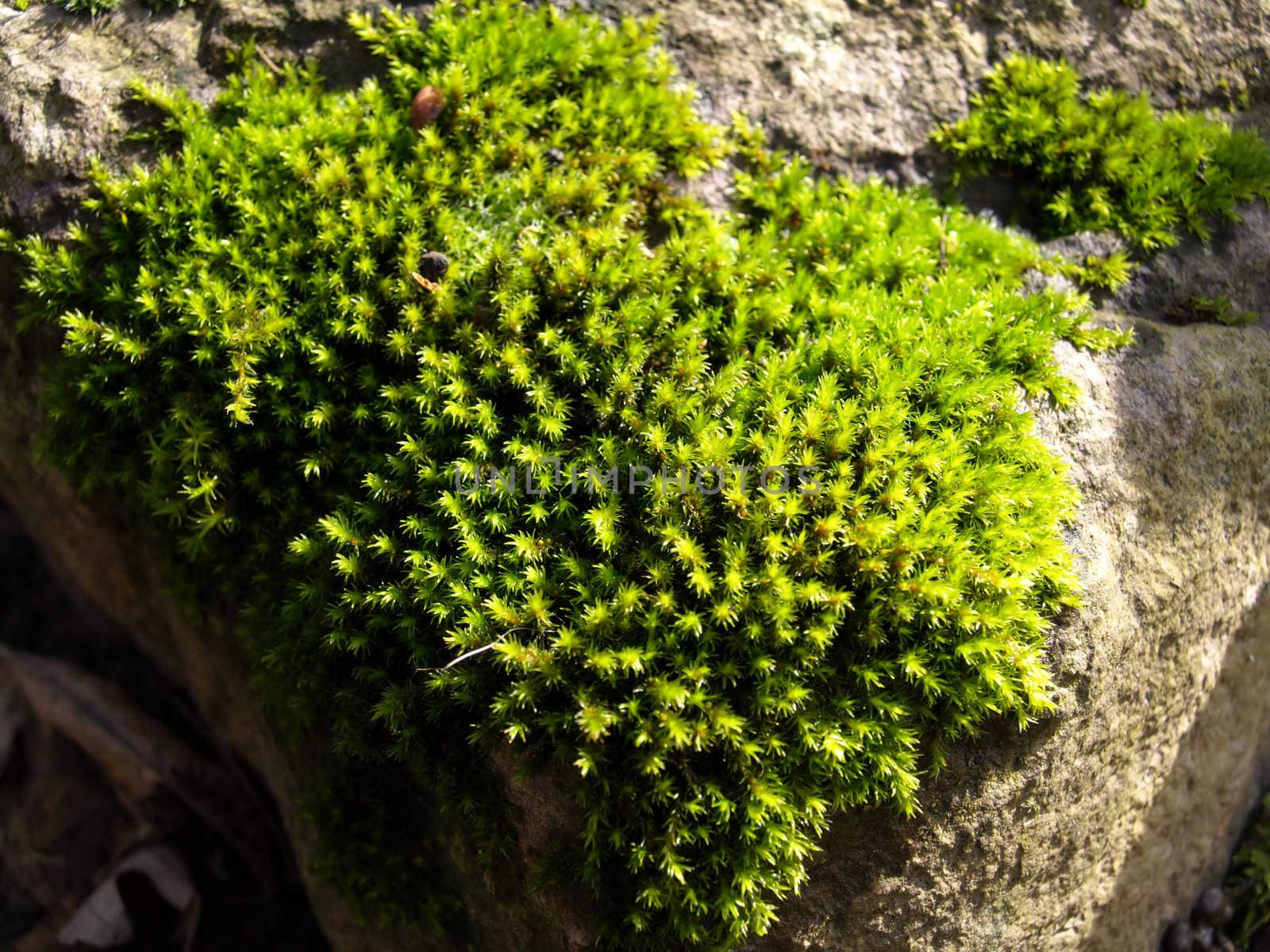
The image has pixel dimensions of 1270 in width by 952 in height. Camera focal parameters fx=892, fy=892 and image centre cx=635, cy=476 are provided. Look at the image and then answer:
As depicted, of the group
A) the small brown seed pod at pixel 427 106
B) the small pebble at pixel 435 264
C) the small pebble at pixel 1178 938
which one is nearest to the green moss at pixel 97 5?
the small brown seed pod at pixel 427 106

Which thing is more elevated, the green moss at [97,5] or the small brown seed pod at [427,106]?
the green moss at [97,5]

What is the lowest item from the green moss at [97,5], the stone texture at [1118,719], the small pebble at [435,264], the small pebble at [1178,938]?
the small pebble at [1178,938]

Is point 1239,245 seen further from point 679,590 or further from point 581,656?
point 581,656

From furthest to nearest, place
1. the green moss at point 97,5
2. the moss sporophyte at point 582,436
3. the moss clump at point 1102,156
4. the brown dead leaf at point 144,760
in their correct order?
the brown dead leaf at point 144,760
the moss clump at point 1102,156
the green moss at point 97,5
the moss sporophyte at point 582,436

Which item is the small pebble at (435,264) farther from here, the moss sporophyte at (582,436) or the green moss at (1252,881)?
the green moss at (1252,881)

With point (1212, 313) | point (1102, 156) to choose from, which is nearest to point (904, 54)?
point (1102, 156)

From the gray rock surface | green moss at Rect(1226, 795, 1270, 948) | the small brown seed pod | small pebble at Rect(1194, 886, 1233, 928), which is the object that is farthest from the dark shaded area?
green moss at Rect(1226, 795, 1270, 948)

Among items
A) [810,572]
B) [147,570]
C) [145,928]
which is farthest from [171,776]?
[810,572]
